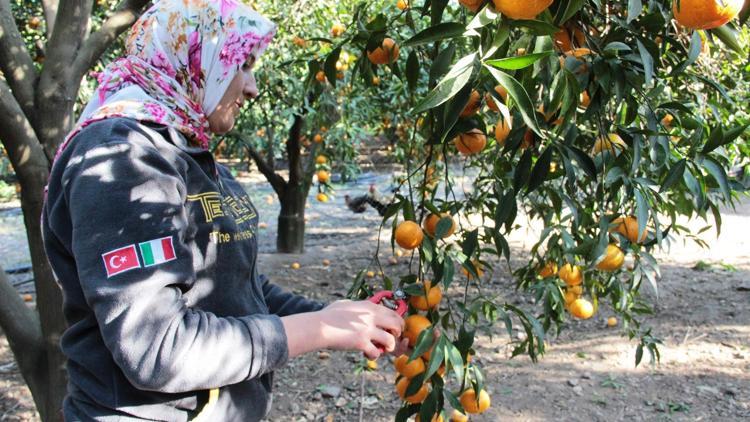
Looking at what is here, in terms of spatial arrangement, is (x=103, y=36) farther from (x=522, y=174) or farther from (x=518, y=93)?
(x=518, y=93)

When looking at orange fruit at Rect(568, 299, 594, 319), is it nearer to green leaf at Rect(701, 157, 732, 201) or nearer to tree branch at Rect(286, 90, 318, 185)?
green leaf at Rect(701, 157, 732, 201)

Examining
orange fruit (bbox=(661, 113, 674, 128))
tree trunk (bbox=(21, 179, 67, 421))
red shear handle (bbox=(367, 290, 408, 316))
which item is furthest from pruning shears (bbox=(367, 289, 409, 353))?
tree trunk (bbox=(21, 179, 67, 421))

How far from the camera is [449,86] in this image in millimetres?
686

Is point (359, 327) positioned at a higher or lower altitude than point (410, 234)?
lower

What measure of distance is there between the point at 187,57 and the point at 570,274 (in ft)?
4.33

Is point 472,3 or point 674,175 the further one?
point 674,175

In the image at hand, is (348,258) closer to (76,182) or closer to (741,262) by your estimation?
(741,262)

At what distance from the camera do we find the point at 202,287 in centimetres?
110

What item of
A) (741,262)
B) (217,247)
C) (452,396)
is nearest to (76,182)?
(217,247)

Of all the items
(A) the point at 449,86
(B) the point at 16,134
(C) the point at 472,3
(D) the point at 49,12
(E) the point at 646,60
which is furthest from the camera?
(D) the point at 49,12

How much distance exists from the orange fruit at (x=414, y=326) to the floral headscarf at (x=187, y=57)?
0.58m

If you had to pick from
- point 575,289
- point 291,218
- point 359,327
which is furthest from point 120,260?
point 291,218

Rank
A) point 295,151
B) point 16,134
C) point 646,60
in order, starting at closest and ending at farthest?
point 646,60
point 16,134
point 295,151

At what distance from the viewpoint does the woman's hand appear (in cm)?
111
